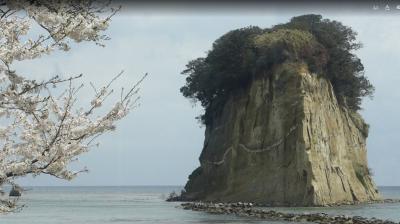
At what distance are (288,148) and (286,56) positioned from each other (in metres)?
11.4

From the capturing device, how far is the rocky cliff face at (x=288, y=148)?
69500mm

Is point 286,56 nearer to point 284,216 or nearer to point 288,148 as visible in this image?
point 288,148

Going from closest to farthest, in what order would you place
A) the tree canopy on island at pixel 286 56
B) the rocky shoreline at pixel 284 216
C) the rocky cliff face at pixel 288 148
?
the rocky shoreline at pixel 284 216
the rocky cliff face at pixel 288 148
the tree canopy on island at pixel 286 56

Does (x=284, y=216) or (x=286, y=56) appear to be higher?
(x=286, y=56)

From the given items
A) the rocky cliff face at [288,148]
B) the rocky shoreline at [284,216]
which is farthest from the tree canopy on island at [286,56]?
the rocky shoreline at [284,216]

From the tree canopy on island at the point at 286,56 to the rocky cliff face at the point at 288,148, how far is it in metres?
1.68

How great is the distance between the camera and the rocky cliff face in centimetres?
6950

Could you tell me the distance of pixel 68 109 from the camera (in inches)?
363

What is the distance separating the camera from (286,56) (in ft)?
247

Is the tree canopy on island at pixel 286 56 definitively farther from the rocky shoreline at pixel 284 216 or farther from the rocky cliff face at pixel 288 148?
the rocky shoreline at pixel 284 216

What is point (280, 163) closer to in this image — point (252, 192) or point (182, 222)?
point (252, 192)

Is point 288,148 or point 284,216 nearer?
point 284,216

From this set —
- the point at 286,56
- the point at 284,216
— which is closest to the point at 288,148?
the point at 286,56

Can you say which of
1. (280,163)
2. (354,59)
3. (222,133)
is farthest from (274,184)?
(354,59)
